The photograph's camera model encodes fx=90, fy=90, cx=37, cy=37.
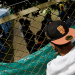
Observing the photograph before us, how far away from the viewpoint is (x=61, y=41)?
97cm

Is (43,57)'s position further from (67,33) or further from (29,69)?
(67,33)

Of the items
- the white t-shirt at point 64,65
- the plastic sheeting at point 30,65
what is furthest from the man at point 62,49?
the plastic sheeting at point 30,65

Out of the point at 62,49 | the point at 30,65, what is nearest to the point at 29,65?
the point at 30,65

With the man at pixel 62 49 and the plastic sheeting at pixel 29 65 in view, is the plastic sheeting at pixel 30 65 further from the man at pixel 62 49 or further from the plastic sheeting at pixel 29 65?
the man at pixel 62 49

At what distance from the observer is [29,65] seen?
1.73 metres

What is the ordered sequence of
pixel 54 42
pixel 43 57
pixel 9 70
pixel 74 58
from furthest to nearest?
pixel 43 57 < pixel 9 70 < pixel 54 42 < pixel 74 58

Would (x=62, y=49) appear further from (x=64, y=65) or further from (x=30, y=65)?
(x=30, y=65)

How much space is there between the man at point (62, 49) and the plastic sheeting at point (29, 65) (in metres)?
0.79

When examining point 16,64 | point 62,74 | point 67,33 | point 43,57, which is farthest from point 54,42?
point 16,64

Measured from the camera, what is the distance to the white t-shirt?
0.89 meters

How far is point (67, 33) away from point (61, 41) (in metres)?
0.14

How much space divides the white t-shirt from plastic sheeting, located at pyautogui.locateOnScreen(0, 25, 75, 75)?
81cm

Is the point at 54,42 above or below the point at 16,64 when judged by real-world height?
above

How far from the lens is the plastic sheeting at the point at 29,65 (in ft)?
5.47
